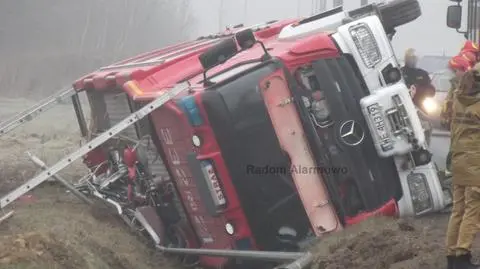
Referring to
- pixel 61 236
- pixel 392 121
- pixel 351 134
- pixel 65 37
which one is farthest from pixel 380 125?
pixel 65 37

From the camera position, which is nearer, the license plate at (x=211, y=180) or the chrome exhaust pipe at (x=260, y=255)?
the chrome exhaust pipe at (x=260, y=255)

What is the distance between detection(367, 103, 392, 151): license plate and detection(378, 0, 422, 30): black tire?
1520 millimetres

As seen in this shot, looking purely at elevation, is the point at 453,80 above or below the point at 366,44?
below

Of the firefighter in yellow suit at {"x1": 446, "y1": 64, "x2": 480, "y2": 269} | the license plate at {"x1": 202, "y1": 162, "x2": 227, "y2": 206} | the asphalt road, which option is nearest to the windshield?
the asphalt road

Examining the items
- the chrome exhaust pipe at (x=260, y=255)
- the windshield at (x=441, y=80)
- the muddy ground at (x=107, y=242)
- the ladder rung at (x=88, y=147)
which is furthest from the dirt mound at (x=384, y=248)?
the windshield at (x=441, y=80)

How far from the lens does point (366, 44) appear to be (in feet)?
17.5

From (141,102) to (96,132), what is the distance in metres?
2.10

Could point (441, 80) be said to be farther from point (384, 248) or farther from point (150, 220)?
point (384, 248)

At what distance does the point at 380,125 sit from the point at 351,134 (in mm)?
220

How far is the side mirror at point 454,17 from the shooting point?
779cm

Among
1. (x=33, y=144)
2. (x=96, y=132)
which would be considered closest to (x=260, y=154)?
(x=96, y=132)

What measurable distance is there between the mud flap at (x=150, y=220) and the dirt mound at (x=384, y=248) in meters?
1.81

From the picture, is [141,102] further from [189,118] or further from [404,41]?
[404,41]

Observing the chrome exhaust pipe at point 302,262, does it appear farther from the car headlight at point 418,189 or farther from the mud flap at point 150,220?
the mud flap at point 150,220
